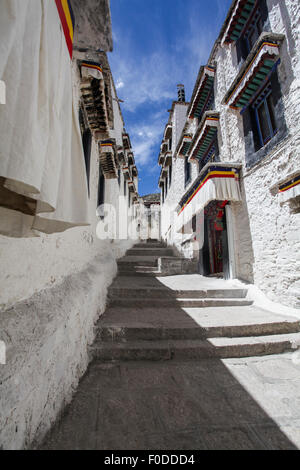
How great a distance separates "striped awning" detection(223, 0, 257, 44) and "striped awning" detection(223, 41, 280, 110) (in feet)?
8.41

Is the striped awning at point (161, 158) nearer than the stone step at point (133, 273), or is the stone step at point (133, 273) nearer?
the stone step at point (133, 273)

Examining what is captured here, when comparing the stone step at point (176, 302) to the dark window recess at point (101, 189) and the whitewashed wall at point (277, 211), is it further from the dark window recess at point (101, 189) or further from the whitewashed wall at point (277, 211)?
the dark window recess at point (101, 189)

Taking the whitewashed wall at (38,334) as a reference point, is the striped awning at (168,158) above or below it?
above

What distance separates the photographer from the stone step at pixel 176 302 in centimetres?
418

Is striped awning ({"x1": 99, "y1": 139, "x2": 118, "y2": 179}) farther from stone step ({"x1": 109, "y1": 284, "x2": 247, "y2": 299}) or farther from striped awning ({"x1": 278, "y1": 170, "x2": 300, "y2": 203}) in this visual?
striped awning ({"x1": 278, "y1": 170, "x2": 300, "y2": 203})

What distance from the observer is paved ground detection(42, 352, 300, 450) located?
1.56 m

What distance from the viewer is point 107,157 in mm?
5285

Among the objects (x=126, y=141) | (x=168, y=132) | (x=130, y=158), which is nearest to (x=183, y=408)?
(x=126, y=141)

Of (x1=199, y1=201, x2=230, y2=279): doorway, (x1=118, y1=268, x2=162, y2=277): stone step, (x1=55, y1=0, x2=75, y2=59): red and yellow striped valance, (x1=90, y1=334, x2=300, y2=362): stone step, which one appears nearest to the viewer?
(x1=55, y1=0, x2=75, y2=59): red and yellow striped valance

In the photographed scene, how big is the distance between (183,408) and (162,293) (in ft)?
8.65

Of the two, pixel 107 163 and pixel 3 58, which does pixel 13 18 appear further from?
pixel 107 163

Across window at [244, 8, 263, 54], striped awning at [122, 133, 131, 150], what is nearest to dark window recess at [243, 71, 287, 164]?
window at [244, 8, 263, 54]

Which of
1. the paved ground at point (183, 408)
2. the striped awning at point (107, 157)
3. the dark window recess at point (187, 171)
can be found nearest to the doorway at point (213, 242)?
the dark window recess at point (187, 171)

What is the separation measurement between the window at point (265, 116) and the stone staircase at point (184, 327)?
14.2 feet
